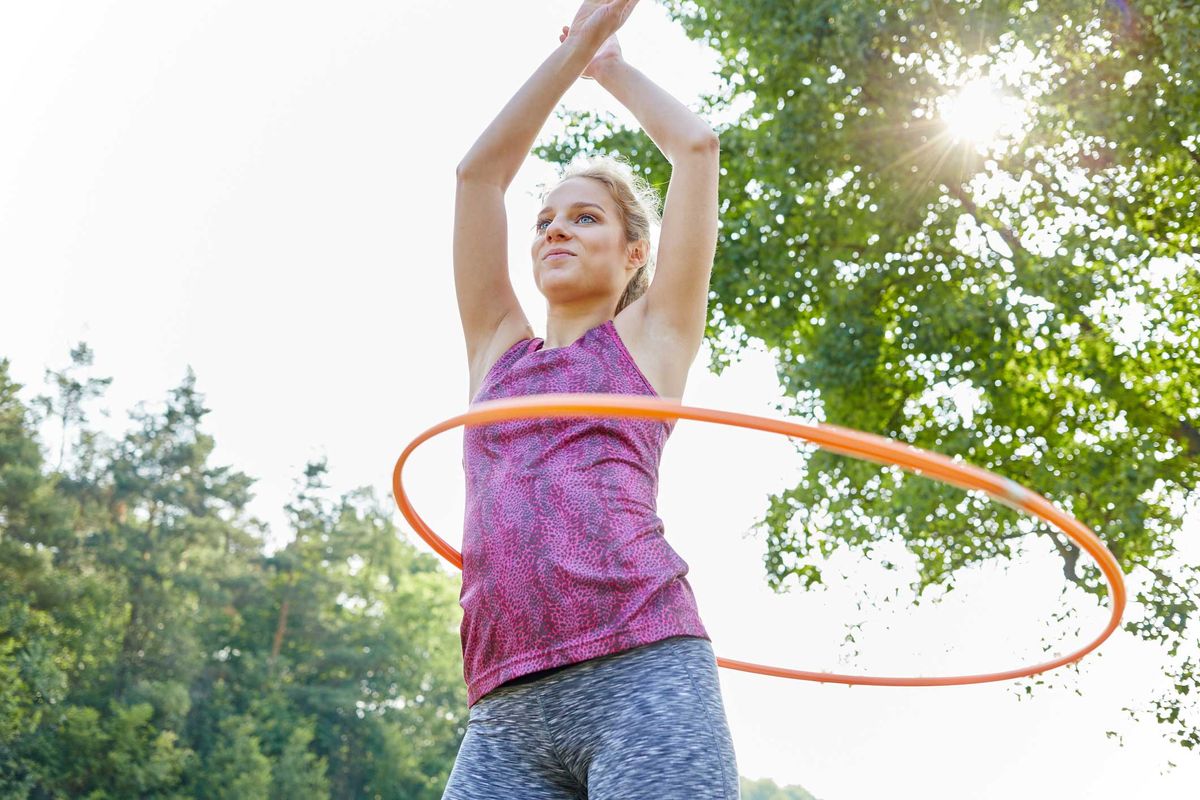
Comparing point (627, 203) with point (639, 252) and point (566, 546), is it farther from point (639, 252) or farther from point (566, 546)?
point (566, 546)

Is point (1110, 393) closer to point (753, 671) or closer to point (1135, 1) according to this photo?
point (1135, 1)

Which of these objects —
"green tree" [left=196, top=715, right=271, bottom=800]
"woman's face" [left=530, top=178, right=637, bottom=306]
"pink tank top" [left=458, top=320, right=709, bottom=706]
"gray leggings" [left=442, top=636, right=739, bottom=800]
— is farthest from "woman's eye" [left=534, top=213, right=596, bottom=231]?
"green tree" [left=196, top=715, right=271, bottom=800]

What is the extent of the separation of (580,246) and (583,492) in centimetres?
68

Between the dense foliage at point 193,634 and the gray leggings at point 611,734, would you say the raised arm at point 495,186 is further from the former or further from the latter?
the dense foliage at point 193,634

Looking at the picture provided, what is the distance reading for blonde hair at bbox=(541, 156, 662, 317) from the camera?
2.91 meters

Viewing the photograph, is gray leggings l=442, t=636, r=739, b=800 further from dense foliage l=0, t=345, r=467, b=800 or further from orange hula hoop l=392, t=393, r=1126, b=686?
dense foliage l=0, t=345, r=467, b=800

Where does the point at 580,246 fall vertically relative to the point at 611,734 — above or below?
above

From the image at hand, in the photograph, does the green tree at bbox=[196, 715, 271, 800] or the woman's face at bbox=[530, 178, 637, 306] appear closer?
the woman's face at bbox=[530, 178, 637, 306]

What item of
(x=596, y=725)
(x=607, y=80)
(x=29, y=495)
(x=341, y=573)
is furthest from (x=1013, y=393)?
(x=341, y=573)

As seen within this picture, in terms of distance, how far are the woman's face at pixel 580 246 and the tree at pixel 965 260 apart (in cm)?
916

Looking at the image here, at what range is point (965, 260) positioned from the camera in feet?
43.6

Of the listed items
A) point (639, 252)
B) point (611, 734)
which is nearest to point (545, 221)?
point (639, 252)

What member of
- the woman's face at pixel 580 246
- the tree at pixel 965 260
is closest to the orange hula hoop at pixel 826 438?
the woman's face at pixel 580 246

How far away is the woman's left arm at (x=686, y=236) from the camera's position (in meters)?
2.67
